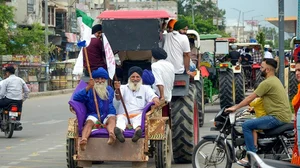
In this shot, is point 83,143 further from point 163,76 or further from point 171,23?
point 171,23

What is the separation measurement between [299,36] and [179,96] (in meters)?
2.49

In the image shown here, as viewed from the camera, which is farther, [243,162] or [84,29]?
[84,29]

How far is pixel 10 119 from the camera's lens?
20406mm

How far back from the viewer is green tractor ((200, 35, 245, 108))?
27000 mm

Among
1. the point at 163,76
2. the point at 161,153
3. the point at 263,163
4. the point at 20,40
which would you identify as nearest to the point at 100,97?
the point at 161,153

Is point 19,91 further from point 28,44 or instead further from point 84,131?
point 28,44

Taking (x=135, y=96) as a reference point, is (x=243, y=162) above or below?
below

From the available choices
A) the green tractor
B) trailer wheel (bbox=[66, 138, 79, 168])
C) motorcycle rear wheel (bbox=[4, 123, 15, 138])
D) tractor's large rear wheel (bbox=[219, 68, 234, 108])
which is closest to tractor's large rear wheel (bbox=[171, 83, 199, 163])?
trailer wheel (bbox=[66, 138, 79, 168])

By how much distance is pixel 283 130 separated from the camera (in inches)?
465

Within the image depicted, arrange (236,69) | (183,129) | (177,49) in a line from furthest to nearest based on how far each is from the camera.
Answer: (236,69) < (177,49) < (183,129)

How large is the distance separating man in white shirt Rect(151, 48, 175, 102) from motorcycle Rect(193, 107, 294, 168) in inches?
58.6

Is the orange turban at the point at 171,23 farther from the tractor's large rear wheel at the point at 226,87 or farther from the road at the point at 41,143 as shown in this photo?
the tractor's large rear wheel at the point at 226,87

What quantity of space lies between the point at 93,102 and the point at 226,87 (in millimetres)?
14778

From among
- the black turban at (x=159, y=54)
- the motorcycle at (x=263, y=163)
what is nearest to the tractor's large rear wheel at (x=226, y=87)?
the black turban at (x=159, y=54)
